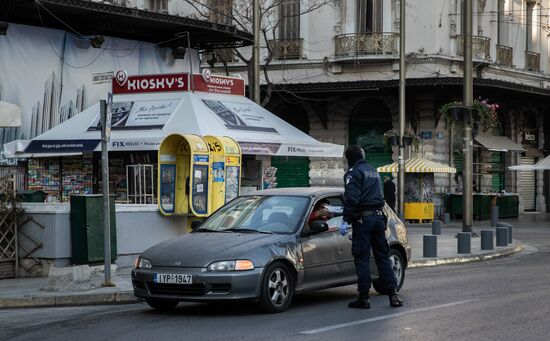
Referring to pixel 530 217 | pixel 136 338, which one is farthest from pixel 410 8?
pixel 136 338

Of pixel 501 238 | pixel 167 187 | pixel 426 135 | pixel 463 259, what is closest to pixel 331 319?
pixel 167 187

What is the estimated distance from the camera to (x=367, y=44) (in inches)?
1497

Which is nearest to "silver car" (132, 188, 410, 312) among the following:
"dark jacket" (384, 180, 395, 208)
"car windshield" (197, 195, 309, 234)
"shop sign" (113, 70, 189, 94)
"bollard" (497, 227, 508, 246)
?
"car windshield" (197, 195, 309, 234)

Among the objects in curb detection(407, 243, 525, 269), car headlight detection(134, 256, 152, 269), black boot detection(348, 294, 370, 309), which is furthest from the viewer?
curb detection(407, 243, 525, 269)

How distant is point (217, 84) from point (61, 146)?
12.5 feet

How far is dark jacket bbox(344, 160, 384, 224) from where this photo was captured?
10.8 meters

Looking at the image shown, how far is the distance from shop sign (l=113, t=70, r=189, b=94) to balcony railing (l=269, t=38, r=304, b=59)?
18.0m

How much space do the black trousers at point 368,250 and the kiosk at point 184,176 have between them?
6.81 m

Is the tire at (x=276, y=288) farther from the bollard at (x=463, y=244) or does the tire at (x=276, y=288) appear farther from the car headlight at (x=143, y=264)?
the bollard at (x=463, y=244)

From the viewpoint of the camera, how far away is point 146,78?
2177 centimetres

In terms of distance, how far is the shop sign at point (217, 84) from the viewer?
21719 millimetres

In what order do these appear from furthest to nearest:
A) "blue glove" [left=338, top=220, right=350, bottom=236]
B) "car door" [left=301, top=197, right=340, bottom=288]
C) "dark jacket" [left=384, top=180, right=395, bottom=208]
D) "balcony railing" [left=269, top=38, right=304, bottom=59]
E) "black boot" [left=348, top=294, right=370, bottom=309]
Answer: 1. "balcony railing" [left=269, top=38, right=304, bottom=59]
2. "dark jacket" [left=384, top=180, right=395, bottom=208]
3. "car door" [left=301, top=197, right=340, bottom=288]
4. "blue glove" [left=338, top=220, right=350, bottom=236]
5. "black boot" [left=348, top=294, right=370, bottom=309]

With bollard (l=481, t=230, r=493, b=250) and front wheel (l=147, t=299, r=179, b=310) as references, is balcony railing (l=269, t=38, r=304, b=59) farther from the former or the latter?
front wheel (l=147, t=299, r=179, b=310)

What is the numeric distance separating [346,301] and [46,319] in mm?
3590
